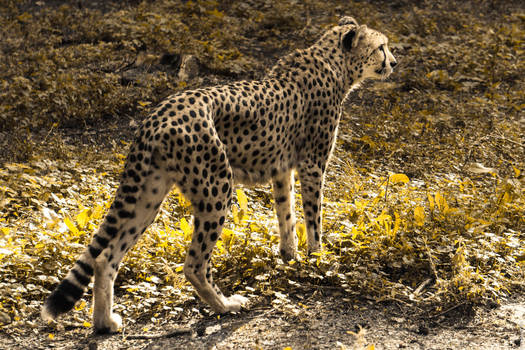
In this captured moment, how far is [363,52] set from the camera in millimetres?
5246

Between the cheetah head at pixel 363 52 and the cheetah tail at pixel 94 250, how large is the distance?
2329 mm

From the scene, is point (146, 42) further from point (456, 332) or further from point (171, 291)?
point (456, 332)

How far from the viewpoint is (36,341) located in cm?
385

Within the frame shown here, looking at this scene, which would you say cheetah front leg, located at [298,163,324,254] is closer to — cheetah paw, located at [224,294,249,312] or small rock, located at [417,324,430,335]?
cheetah paw, located at [224,294,249,312]

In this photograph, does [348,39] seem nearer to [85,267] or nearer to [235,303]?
[235,303]

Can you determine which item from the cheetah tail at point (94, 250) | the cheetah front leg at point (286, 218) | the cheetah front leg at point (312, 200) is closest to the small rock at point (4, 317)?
the cheetah tail at point (94, 250)

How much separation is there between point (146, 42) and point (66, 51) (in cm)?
128

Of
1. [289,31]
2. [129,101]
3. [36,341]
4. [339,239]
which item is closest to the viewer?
[36,341]

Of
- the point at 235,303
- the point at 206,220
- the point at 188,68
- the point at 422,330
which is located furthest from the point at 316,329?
the point at 188,68

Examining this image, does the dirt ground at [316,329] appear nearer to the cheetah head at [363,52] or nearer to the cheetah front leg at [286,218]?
the cheetah front leg at [286,218]

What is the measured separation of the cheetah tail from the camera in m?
3.54

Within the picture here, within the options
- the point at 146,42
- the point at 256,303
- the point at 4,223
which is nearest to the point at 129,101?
the point at 146,42

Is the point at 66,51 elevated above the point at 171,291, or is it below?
above

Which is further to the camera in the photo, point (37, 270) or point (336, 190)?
point (336, 190)
